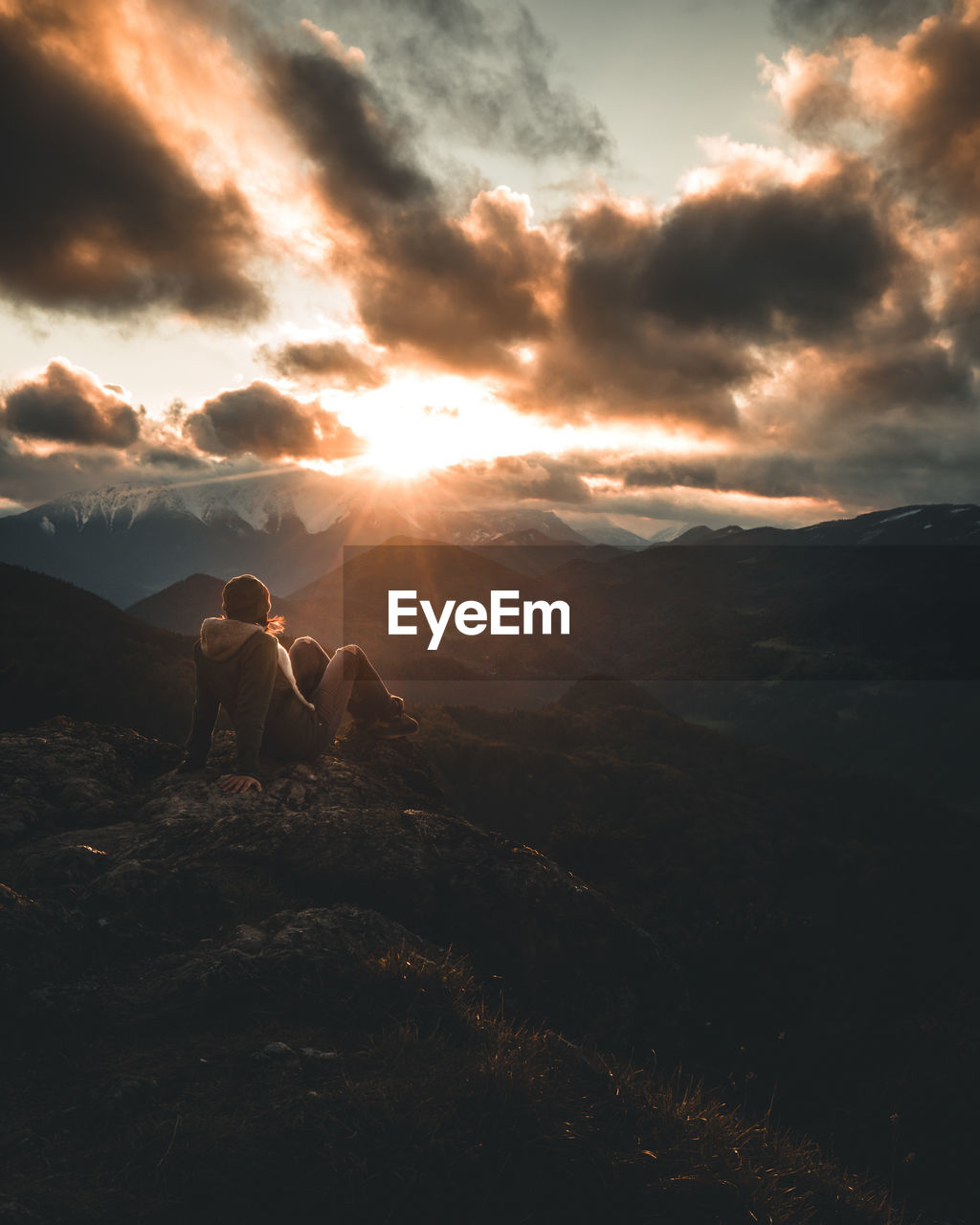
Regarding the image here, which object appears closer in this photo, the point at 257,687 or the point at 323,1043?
the point at 323,1043

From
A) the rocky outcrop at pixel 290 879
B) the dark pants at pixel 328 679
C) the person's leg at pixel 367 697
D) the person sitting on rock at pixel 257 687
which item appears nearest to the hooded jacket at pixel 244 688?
the person sitting on rock at pixel 257 687

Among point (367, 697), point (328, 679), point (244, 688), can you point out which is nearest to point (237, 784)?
point (244, 688)

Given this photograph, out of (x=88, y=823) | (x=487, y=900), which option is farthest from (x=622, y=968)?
(x=88, y=823)

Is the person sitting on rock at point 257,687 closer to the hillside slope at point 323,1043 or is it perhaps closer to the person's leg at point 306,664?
the person's leg at point 306,664

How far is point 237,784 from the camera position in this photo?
542cm

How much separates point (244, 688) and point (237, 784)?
3.14ft

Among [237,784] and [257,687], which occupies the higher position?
[257,687]

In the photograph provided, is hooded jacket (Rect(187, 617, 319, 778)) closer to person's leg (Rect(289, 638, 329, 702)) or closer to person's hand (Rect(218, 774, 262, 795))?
person's hand (Rect(218, 774, 262, 795))

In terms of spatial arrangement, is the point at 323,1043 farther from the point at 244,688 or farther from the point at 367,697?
the point at 367,697

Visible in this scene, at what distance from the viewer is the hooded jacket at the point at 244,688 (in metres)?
5.31

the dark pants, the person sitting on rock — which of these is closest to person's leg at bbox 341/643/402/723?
the dark pants

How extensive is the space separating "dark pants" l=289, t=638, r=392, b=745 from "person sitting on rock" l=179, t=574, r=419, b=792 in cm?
1

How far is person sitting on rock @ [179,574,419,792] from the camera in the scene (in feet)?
17.5

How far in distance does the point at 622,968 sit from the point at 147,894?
4.14 m
